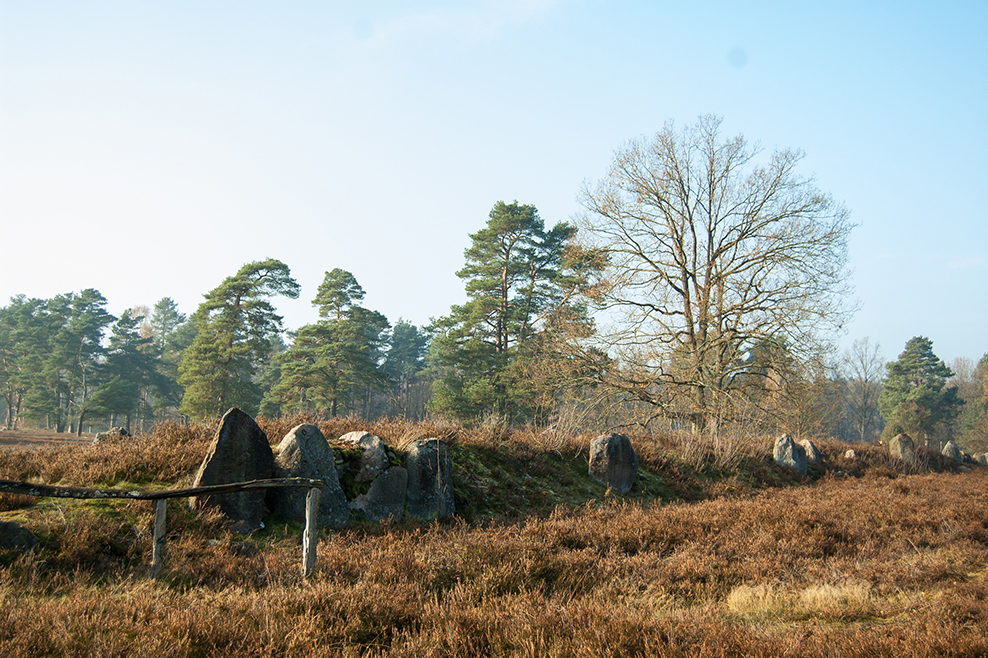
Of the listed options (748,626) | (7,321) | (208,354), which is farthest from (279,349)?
(748,626)

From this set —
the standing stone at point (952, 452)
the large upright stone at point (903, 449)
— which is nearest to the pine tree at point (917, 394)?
the standing stone at point (952, 452)

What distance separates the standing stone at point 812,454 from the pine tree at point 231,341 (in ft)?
92.4

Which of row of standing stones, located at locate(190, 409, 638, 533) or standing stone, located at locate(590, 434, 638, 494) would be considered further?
standing stone, located at locate(590, 434, 638, 494)

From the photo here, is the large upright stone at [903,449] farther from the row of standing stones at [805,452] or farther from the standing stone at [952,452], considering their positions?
the standing stone at [952,452]

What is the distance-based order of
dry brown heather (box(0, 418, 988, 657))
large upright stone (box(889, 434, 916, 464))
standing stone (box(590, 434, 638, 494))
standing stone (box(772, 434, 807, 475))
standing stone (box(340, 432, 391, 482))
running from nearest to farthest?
dry brown heather (box(0, 418, 988, 657)) < standing stone (box(340, 432, 391, 482)) < standing stone (box(590, 434, 638, 494)) < standing stone (box(772, 434, 807, 475)) < large upright stone (box(889, 434, 916, 464))

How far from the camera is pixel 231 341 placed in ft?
107

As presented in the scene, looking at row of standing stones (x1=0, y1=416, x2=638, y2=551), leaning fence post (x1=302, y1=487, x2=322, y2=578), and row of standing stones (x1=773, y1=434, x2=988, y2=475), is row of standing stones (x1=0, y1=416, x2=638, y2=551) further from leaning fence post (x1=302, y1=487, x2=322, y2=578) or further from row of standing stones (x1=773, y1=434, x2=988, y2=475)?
row of standing stones (x1=773, y1=434, x2=988, y2=475)

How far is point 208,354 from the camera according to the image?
1240 inches

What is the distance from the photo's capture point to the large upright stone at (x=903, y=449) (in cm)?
2176

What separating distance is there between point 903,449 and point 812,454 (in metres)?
6.31

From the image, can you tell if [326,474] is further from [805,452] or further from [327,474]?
[805,452]

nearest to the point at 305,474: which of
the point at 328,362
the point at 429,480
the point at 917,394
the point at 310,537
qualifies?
the point at 429,480

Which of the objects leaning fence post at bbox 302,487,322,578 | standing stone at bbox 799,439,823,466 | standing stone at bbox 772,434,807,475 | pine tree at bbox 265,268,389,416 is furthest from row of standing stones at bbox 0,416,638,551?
pine tree at bbox 265,268,389,416

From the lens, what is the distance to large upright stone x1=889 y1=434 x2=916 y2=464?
71.4ft
